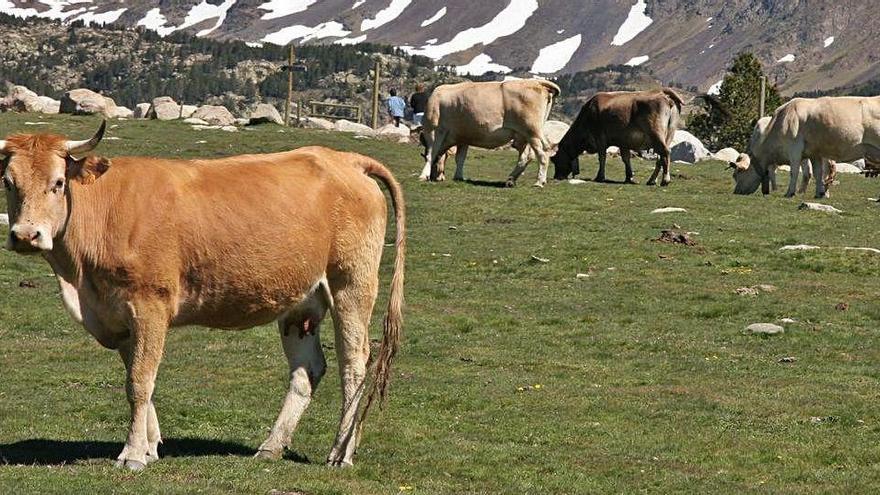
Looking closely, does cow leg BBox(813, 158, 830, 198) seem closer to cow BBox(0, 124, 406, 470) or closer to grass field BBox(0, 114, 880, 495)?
grass field BBox(0, 114, 880, 495)

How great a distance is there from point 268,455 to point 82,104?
53503 mm

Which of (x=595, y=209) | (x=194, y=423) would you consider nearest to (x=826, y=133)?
(x=595, y=209)

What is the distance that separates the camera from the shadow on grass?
13.2 meters

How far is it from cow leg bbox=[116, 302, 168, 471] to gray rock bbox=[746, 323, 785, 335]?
12.2 meters

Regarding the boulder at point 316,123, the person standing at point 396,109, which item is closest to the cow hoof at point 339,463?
the person standing at point 396,109

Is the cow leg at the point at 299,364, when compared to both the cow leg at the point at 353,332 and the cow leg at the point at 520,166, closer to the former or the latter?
the cow leg at the point at 353,332

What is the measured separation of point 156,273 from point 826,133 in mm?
31228

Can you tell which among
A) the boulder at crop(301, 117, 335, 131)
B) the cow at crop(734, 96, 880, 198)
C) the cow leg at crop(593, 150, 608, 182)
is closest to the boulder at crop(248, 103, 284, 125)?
the boulder at crop(301, 117, 335, 131)

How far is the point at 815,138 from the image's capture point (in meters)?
40.7

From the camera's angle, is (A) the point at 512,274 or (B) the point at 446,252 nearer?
(A) the point at 512,274

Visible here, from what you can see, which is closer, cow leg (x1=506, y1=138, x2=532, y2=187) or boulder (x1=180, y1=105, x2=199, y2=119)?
cow leg (x1=506, y1=138, x2=532, y2=187)

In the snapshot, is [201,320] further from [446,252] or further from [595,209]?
[595,209]

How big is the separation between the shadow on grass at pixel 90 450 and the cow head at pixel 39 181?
221cm

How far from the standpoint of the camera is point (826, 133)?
40.4 metres
